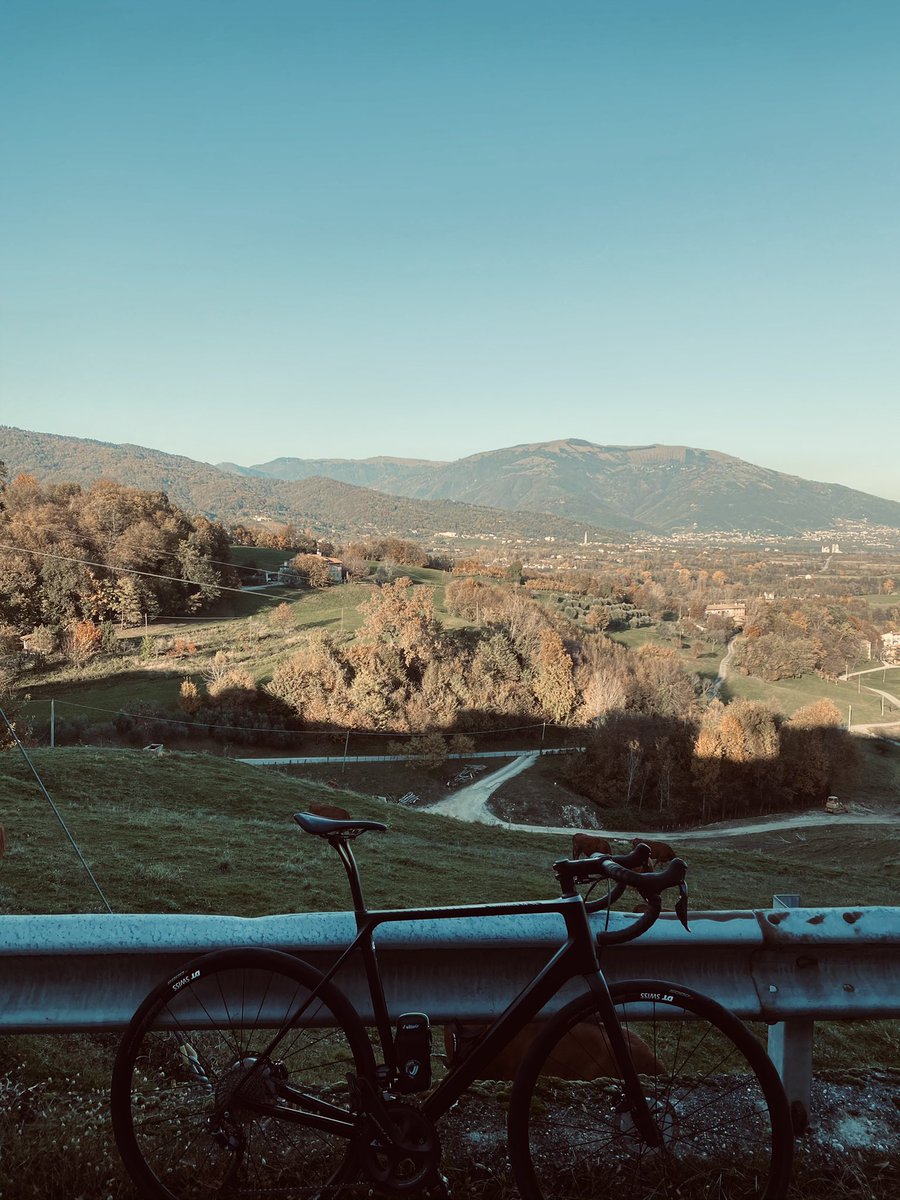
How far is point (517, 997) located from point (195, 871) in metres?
6.95

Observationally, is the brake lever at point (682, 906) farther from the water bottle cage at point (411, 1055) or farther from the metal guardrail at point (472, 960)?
the water bottle cage at point (411, 1055)

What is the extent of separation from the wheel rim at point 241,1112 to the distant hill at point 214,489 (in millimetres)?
101568

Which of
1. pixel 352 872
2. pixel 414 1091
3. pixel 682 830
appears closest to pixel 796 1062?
pixel 414 1091

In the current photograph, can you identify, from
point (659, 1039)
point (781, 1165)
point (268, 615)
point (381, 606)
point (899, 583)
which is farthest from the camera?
point (899, 583)

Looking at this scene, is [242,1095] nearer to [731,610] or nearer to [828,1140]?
[828,1140]

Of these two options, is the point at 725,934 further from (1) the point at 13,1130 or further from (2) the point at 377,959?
(1) the point at 13,1130

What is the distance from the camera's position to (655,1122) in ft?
7.29

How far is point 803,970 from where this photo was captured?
2.40 metres

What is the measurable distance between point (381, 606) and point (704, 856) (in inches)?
1923

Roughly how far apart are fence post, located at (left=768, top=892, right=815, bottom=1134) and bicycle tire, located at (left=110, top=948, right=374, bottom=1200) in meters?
1.31

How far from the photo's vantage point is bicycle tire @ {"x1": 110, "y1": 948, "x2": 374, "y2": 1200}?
6.98 ft

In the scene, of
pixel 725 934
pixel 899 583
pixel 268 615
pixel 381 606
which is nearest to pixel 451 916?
pixel 725 934

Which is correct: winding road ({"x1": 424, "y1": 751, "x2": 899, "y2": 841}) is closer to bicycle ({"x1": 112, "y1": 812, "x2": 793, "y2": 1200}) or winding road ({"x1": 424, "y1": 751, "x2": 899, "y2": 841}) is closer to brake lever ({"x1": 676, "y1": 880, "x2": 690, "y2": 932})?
bicycle ({"x1": 112, "y1": 812, "x2": 793, "y2": 1200})

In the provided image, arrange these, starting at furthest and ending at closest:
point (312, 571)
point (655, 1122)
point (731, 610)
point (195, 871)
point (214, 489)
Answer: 1. point (214, 489)
2. point (731, 610)
3. point (312, 571)
4. point (195, 871)
5. point (655, 1122)
